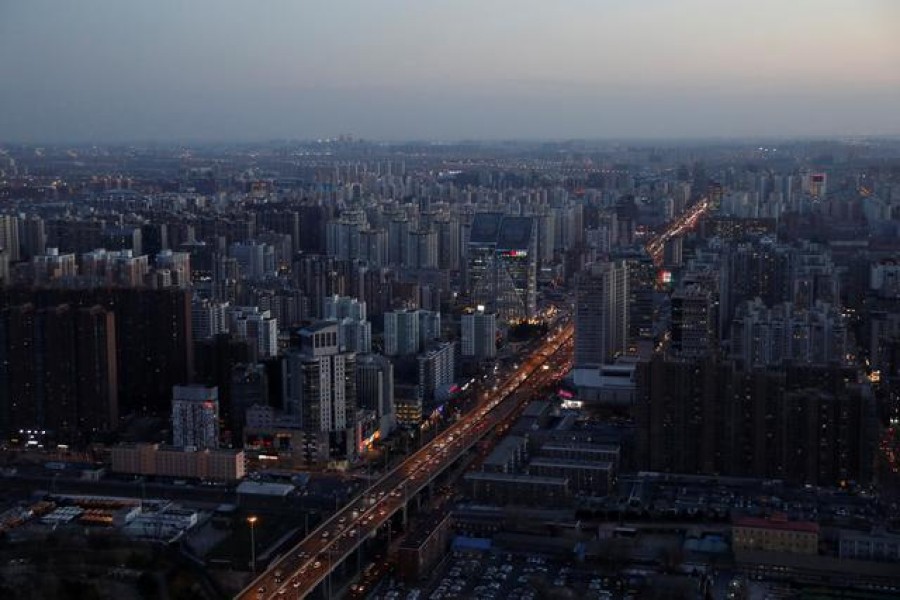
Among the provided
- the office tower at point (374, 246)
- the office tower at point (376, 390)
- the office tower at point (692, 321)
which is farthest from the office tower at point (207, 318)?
the office tower at point (374, 246)

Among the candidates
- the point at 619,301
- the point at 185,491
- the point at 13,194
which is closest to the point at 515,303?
the point at 619,301

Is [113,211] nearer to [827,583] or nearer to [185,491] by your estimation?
[185,491]

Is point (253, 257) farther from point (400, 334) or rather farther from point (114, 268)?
point (400, 334)

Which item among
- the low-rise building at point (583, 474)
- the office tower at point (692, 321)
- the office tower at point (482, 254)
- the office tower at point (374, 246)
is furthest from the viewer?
the office tower at point (374, 246)

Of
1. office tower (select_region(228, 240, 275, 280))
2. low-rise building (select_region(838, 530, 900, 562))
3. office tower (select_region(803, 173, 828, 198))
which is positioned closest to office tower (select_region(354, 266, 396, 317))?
office tower (select_region(228, 240, 275, 280))

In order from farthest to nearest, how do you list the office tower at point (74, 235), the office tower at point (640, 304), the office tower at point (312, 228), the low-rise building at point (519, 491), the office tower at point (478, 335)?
1. the office tower at point (312, 228)
2. the office tower at point (74, 235)
3. the office tower at point (478, 335)
4. the office tower at point (640, 304)
5. the low-rise building at point (519, 491)

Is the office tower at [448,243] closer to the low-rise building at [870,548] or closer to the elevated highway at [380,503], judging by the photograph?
the elevated highway at [380,503]

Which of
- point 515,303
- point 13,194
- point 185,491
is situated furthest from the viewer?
point 515,303
